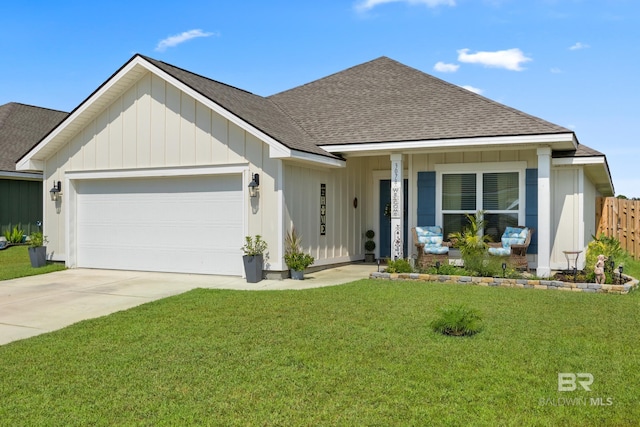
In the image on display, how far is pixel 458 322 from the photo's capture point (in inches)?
238

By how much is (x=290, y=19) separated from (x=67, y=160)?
670 centimetres

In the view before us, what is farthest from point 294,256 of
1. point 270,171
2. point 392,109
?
point 392,109

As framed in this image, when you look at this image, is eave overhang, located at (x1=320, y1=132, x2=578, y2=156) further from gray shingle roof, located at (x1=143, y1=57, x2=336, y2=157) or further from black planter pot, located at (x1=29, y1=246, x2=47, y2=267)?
black planter pot, located at (x1=29, y1=246, x2=47, y2=267)

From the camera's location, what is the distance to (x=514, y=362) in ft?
16.9

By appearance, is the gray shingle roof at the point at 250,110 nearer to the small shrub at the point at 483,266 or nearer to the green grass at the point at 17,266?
the small shrub at the point at 483,266

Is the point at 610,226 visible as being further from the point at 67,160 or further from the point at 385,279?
the point at 67,160

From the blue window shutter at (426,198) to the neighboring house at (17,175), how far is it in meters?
14.1

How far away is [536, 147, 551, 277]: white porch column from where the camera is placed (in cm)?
1056

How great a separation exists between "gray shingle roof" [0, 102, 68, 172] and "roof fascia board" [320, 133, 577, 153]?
1307 cm

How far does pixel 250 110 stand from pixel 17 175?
11.1m

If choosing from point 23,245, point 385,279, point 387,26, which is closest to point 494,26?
point 387,26

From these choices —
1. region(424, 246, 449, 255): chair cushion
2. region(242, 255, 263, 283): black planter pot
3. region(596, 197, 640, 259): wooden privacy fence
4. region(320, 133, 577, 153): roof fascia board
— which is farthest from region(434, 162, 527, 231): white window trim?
region(596, 197, 640, 259): wooden privacy fence

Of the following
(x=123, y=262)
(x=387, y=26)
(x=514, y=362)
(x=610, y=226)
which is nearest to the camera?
(x=514, y=362)

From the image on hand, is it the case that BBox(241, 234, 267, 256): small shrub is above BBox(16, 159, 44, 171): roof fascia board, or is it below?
below
